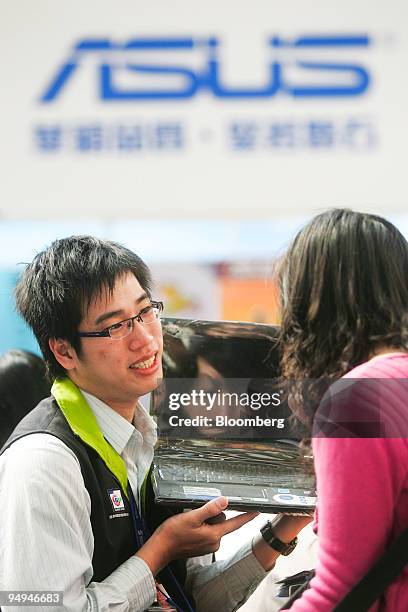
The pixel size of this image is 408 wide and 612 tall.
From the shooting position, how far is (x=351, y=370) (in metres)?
1.00

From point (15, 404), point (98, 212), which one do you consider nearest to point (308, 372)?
point (15, 404)

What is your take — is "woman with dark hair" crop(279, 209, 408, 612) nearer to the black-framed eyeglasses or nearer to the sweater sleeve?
the sweater sleeve

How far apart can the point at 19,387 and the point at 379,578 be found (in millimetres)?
893

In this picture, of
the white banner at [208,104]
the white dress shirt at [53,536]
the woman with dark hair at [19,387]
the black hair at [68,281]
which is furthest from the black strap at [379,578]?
the white banner at [208,104]

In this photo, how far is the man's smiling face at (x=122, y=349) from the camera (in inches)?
47.6

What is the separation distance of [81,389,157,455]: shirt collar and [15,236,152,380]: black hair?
9 centimetres

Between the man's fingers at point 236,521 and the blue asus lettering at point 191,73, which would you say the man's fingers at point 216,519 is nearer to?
the man's fingers at point 236,521

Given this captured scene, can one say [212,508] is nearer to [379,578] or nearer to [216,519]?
[216,519]

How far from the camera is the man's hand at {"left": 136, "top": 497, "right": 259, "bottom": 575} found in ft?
3.82

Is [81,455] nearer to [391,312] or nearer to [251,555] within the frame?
[251,555]

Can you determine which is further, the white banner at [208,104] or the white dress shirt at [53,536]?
the white banner at [208,104]

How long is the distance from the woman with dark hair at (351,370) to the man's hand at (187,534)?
0.20 metres

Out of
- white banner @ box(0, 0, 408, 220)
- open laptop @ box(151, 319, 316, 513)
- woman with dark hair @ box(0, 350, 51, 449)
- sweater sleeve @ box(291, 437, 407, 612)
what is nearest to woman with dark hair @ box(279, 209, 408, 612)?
sweater sleeve @ box(291, 437, 407, 612)

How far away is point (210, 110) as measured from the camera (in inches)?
139
